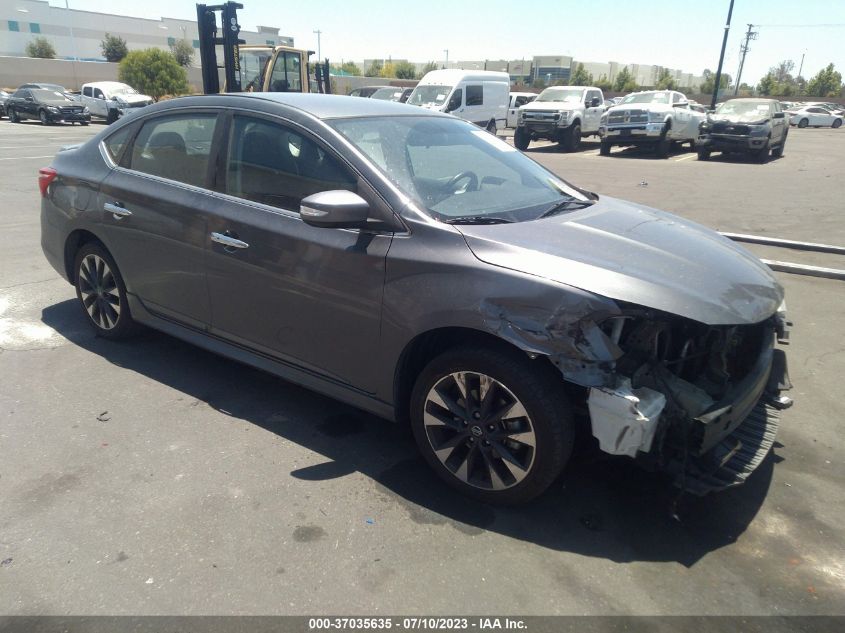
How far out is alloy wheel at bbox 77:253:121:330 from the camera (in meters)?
4.45

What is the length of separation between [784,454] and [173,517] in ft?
10.5

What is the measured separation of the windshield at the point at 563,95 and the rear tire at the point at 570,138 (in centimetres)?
117

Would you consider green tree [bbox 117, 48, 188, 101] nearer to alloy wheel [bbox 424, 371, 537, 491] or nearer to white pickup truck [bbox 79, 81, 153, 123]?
white pickup truck [bbox 79, 81, 153, 123]

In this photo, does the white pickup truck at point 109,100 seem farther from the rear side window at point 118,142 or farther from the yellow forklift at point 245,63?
the rear side window at point 118,142

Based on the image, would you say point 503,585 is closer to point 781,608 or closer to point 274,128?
point 781,608

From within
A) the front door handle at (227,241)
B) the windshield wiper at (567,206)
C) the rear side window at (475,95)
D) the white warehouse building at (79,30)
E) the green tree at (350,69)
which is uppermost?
the white warehouse building at (79,30)

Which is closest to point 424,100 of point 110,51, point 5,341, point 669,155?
point 669,155

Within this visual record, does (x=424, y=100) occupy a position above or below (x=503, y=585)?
above

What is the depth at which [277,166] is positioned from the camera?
3467 mm

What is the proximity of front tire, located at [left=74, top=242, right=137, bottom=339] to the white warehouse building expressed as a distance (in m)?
86.2

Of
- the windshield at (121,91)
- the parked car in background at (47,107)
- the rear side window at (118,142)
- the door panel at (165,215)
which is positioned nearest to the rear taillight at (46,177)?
the rear side window at (118,142)

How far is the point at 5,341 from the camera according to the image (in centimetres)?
466

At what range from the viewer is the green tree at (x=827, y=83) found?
8050 cm

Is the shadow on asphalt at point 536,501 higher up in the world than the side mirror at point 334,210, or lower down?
lower down
